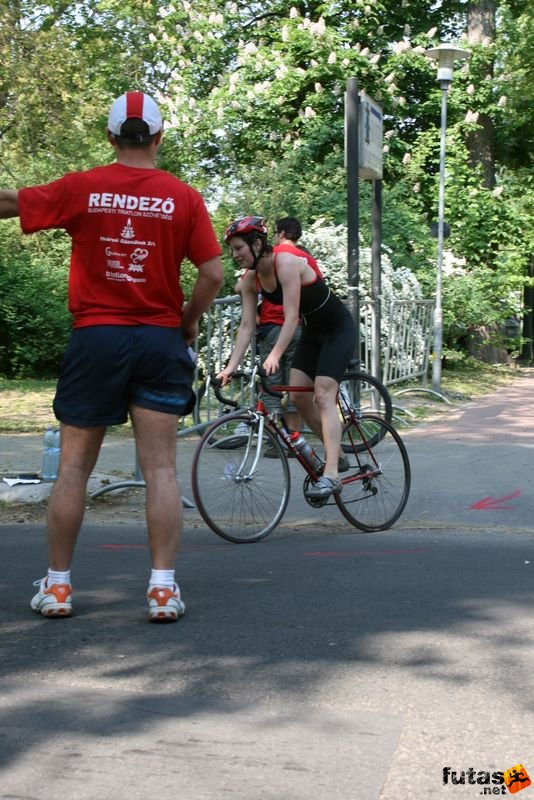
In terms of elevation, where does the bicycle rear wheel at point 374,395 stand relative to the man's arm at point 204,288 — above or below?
below

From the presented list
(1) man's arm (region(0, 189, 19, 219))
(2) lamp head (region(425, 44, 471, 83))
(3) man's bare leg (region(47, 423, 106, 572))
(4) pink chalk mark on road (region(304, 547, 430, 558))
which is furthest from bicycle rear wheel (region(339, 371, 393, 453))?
(2) lamp head (region(425, 44, 471, 83))

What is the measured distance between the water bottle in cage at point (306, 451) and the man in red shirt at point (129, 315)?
2155 millimetres

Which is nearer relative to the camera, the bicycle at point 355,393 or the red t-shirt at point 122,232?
the red t-shirt at point 122,232

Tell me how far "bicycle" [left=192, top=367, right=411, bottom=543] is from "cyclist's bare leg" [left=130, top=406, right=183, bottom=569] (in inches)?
66.1

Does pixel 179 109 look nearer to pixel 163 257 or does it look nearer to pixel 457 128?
pixel 457 128

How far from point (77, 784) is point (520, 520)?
184 inches

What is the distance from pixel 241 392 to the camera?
896cm

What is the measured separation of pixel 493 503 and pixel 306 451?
1559 mm

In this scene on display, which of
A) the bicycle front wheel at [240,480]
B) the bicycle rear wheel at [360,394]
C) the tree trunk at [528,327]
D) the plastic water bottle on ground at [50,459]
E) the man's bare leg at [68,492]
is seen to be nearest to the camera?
the man's bare leg at [68,492]

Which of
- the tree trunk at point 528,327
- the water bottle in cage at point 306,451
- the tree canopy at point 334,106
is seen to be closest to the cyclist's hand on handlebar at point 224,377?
the water bottle in cage at point 306,451

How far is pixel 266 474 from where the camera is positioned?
661cm

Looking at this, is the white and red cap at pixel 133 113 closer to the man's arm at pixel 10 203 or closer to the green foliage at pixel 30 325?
the man's arm at pixel 10 203

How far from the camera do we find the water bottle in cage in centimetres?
677

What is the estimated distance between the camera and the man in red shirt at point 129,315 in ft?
14.5
